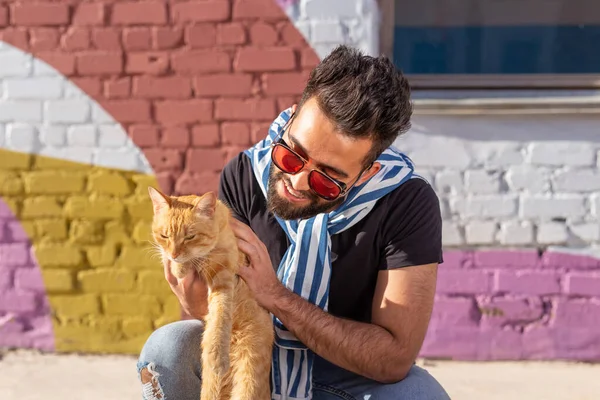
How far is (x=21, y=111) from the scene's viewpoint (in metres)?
3.98

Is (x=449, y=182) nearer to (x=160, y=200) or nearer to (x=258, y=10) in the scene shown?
(x=258, y=10)

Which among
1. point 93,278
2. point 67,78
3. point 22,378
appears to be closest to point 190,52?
point 67,78

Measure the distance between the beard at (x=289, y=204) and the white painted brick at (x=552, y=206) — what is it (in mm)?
1861

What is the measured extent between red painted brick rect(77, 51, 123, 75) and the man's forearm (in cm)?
216

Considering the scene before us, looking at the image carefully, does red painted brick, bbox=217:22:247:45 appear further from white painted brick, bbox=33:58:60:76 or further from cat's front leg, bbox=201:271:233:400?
cat's front leg, bbox=201:271:233:400

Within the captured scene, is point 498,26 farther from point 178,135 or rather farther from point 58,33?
point 58,33

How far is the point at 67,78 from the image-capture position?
3.94 m

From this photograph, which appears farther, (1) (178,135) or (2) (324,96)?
(1) (178,135)

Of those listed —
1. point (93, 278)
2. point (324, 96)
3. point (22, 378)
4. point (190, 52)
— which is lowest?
point (22, 378)

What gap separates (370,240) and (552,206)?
185 centimetres

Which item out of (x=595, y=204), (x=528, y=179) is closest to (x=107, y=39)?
(x=528, y=179)

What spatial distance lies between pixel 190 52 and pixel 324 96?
6.25ft

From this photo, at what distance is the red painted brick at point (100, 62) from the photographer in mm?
3908

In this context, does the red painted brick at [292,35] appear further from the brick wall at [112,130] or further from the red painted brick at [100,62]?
the red painted brick at [100,62]
